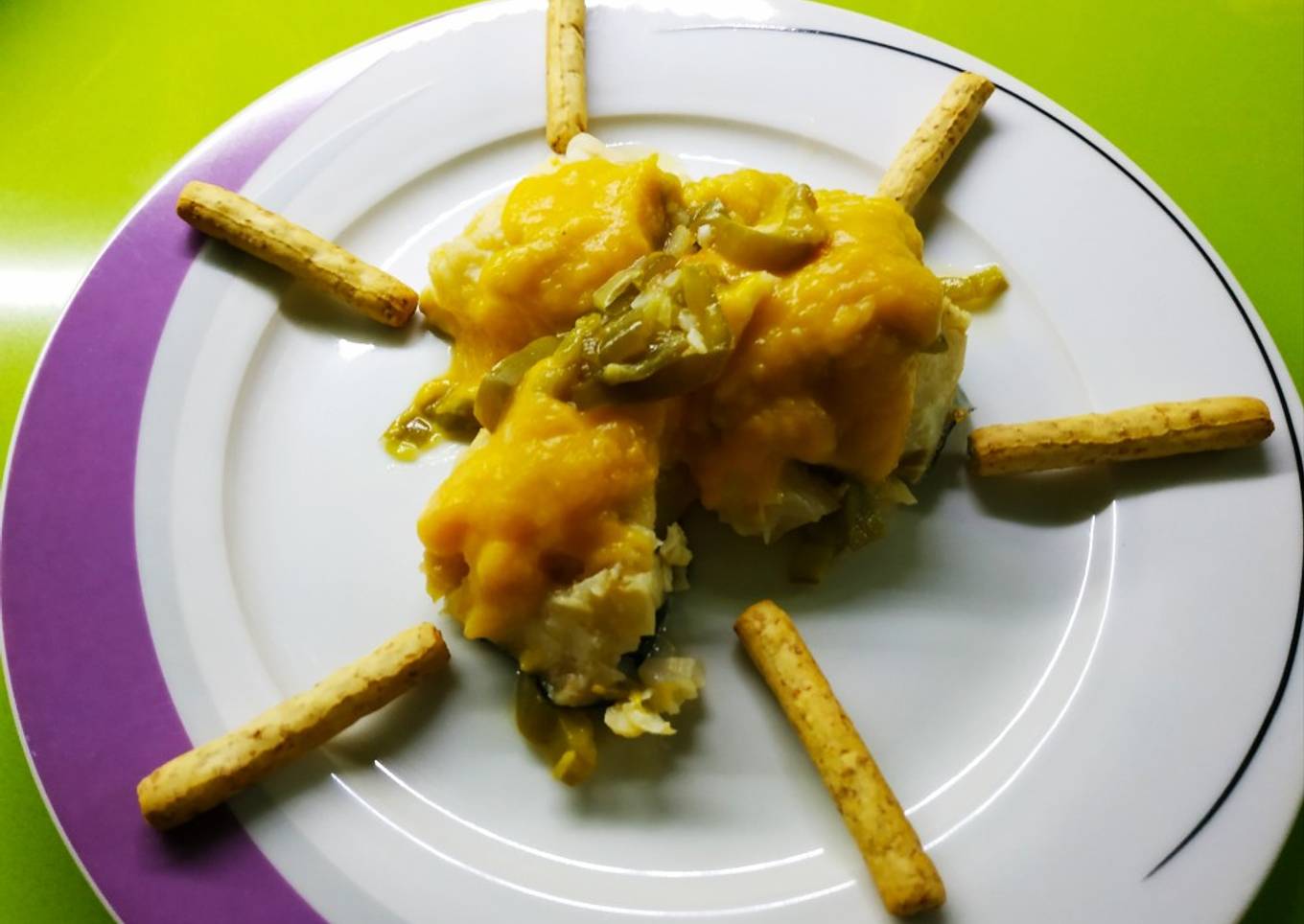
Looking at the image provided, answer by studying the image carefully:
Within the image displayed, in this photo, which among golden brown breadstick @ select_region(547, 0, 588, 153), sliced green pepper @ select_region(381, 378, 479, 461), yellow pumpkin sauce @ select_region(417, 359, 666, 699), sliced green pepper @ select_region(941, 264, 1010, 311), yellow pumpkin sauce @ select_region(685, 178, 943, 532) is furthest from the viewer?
golden brown breadstick @ select_region(547, 0, 588, 153)

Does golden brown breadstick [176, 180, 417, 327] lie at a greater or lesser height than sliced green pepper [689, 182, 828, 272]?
greater

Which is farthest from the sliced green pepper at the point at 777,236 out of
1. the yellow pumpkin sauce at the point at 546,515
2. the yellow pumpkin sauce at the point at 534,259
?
the yellow pumpkin sauce at the point at 546,515

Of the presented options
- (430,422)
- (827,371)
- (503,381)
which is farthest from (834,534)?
(430,422)

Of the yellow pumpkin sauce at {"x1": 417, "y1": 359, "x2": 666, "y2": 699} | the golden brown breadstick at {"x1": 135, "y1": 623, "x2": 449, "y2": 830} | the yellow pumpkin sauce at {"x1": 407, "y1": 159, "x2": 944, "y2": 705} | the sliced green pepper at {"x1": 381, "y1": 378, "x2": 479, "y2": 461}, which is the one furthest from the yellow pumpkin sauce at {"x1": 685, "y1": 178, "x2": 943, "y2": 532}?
the golden brown breadstick at {"x1": 135, "y1": 623, "x2": 449, "y2": 830}

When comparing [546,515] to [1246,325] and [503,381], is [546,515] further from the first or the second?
[1246,325]

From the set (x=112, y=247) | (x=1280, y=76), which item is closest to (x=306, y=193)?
(x=112, y=247)

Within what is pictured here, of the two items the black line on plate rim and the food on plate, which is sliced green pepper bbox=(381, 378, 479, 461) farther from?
the black line on plate rim

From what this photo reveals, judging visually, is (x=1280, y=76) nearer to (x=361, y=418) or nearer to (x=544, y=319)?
(x=544, y=319)

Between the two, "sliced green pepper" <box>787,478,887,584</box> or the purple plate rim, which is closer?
the purple plate rim
